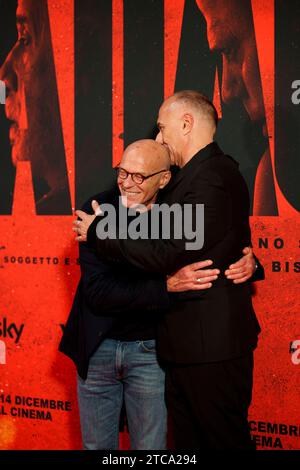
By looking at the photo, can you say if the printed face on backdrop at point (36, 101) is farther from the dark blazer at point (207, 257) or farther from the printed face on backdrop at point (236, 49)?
the dark blazer at point (207, 257)

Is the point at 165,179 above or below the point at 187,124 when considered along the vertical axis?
below

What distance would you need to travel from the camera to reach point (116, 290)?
187 centimetres

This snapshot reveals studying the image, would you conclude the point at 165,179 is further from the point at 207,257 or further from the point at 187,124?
the point at 207,257

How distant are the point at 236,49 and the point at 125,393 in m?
1.59

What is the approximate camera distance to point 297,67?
2367 mm

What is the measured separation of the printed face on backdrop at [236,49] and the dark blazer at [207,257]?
62 cm

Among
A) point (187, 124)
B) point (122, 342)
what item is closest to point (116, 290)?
point (122, 342)

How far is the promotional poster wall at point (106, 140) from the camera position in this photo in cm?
243

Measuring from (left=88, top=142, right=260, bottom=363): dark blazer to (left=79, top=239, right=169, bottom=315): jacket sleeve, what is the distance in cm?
8

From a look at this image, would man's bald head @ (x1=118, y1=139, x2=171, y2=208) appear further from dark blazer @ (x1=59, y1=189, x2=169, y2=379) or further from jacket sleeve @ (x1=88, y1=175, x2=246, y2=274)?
jacket sleeve @ (x1=88, y1=175, x2=246, y2=274)
